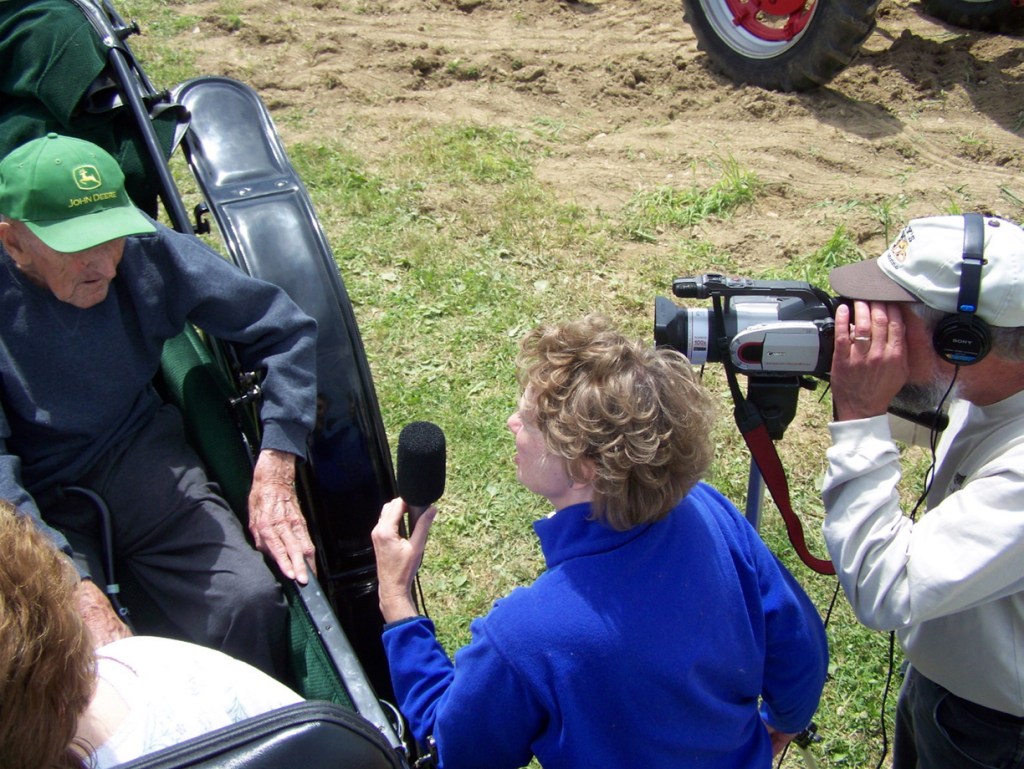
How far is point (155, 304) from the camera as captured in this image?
230cm

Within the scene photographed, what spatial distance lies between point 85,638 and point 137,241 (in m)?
1.35

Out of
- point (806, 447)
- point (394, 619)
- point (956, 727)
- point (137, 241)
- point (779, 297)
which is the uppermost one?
point (137, 241)

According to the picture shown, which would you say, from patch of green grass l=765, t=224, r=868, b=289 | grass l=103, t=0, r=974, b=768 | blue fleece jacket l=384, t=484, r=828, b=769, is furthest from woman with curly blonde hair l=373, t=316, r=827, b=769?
patch of green grass l=765, t=224, r=868, b=289

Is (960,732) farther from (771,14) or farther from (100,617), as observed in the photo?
(771,14)

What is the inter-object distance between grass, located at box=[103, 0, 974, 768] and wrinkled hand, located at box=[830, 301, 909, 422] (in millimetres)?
1270

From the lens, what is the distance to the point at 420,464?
1784mm

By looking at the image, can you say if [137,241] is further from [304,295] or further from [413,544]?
[413,544]

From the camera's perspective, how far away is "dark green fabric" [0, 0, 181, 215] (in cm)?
265

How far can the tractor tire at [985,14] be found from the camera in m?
5.90

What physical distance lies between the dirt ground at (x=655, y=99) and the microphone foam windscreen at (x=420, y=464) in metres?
3.05

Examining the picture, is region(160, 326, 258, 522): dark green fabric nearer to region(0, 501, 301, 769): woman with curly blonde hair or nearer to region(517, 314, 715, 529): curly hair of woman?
region(0, 501, 301, 769): woman with curly blonde hair

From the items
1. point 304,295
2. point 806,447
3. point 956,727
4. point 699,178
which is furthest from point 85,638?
point 699,178

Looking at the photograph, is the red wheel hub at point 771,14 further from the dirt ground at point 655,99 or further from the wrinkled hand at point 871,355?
the wrinkled hand at point 871,355

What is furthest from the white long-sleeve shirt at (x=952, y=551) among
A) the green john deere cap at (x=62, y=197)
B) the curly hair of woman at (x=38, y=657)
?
the green john deere cap at (x=62, y=197)
